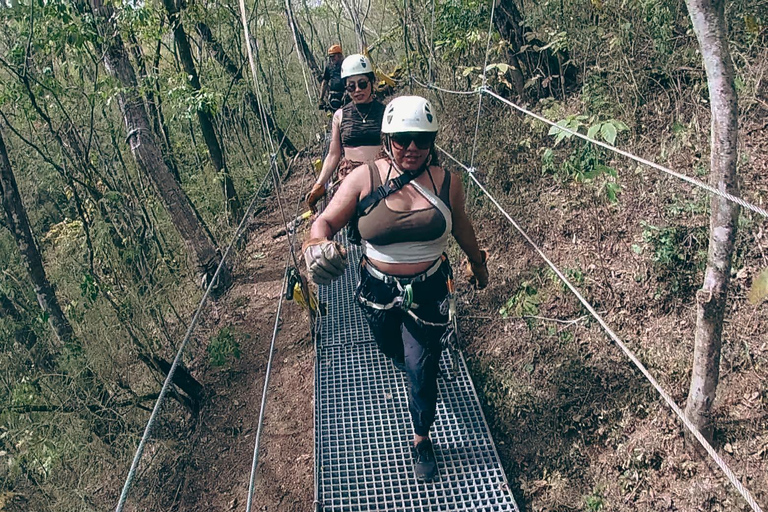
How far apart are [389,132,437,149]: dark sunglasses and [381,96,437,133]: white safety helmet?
0.02 m

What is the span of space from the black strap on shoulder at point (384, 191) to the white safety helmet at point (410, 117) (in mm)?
209

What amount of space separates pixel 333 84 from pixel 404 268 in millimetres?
3958

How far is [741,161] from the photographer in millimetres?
3072

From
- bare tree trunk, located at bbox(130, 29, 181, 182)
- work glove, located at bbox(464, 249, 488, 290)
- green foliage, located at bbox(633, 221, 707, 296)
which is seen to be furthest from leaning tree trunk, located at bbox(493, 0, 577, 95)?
bare tree trunk, located at bbox(130, 29, 181, 182)

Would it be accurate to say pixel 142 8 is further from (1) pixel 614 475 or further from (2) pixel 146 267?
(1) pixel 614 475

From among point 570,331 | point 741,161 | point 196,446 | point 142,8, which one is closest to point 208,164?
point 142,8

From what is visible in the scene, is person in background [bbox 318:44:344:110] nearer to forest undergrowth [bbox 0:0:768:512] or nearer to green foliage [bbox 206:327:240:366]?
forest undergrowth [bbox 0:0:768:512]

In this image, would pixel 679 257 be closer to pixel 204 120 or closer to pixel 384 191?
pixel 384 191

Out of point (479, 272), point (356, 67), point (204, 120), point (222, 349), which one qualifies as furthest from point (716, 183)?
point (204, 120)

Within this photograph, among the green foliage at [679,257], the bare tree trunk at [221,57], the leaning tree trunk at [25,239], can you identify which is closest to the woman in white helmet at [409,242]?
the green foliage at [679,257]

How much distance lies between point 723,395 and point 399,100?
205 centimetres

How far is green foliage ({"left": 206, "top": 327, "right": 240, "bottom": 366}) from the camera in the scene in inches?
159

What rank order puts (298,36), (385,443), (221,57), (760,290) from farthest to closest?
1. (221,57)
2. (298,36)
3. (385,443)
4. (760,290)

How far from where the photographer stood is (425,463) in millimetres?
2703
